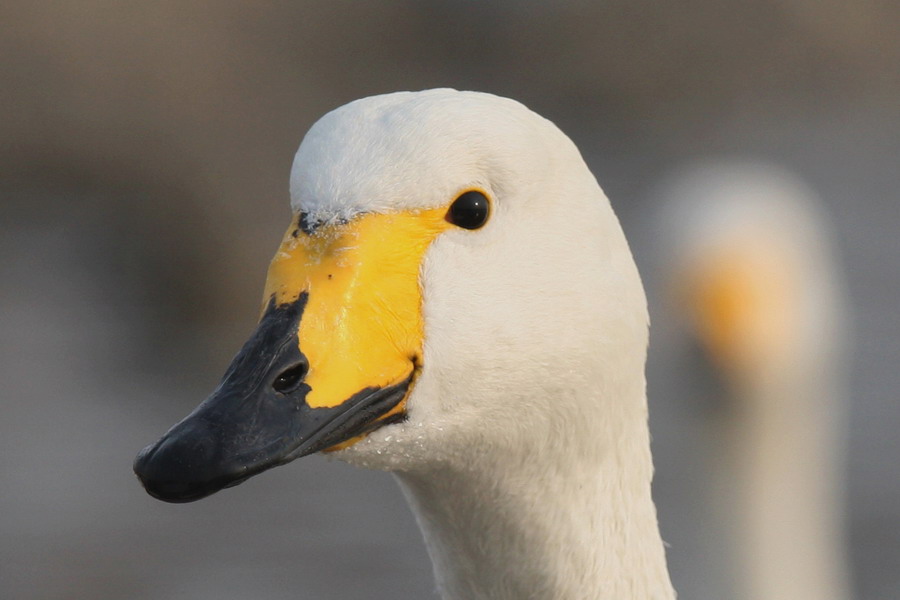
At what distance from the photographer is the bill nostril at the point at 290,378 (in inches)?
107

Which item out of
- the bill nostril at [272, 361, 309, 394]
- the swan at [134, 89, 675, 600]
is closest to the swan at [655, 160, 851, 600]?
the swan at [134, 89, 675, 600]

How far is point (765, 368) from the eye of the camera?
25.2ft

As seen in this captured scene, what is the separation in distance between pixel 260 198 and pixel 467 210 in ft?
35.1

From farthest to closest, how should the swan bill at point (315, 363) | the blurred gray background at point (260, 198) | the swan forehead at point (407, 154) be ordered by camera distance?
the blurred gray background at point (260, 198) < the swan forehead at point (407, 154) < the swan bill at point (315, 363)

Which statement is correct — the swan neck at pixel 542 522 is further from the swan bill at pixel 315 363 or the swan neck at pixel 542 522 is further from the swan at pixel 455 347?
the swan bill at pixel 315 363

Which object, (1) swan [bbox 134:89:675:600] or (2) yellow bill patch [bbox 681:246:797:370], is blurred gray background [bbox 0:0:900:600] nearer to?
(2) yellow bill patch [bbox 681:246:797:370]

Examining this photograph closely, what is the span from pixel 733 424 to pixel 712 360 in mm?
373

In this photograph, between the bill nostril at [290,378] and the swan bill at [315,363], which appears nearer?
the swan bill at [315,363]

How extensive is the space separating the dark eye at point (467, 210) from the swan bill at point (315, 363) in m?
0.04

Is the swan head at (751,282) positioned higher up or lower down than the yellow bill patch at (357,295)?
higher up

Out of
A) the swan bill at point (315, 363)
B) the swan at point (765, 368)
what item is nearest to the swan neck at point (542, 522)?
the swan bill at point (315, 363)

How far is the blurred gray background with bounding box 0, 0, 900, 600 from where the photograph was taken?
9.76 m

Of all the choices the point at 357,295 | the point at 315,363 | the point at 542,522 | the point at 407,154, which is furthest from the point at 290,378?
the point at 542,522

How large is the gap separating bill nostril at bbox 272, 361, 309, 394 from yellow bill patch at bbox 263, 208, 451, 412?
0.6 inches
